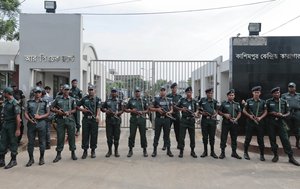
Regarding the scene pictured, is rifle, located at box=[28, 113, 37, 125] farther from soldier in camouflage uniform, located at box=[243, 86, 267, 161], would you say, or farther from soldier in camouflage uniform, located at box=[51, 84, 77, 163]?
soldier in camouflage uniform, located at box=[243, 86, 267, 161]

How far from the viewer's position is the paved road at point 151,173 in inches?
241

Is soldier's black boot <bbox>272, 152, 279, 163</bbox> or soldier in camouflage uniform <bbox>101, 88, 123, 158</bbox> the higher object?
soldier in camouflage uniform <bbox>101, 88, 123, 158</bbox>

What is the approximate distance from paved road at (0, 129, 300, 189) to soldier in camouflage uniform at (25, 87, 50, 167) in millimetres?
348

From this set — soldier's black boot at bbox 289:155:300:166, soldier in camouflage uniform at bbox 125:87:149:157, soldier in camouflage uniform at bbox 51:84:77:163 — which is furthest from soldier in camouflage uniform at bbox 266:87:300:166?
soldier in camouflage uniform at bbox 51:84:77:163

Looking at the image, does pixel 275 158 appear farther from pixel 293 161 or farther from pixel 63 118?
pixel 63 118

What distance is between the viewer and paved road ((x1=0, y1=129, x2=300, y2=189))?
6.13 m

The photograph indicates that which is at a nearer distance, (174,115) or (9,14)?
(174,115)

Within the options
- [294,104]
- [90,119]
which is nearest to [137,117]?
[90,119]

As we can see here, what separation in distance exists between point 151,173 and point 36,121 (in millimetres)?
→ 2814

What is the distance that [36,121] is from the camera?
779cm

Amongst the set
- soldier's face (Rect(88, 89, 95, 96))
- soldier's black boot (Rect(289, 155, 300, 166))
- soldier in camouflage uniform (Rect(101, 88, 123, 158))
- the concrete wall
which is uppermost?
the concrete wall

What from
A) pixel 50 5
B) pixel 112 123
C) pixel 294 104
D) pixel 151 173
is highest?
pixel 50 5

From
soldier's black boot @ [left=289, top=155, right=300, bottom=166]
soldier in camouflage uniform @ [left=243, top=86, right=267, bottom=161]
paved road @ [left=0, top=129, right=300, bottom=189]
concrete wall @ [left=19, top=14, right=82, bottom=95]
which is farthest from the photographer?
concrete wall @ [left=19, top=14, right=82, bottom=95]

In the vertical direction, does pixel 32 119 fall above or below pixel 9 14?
below
